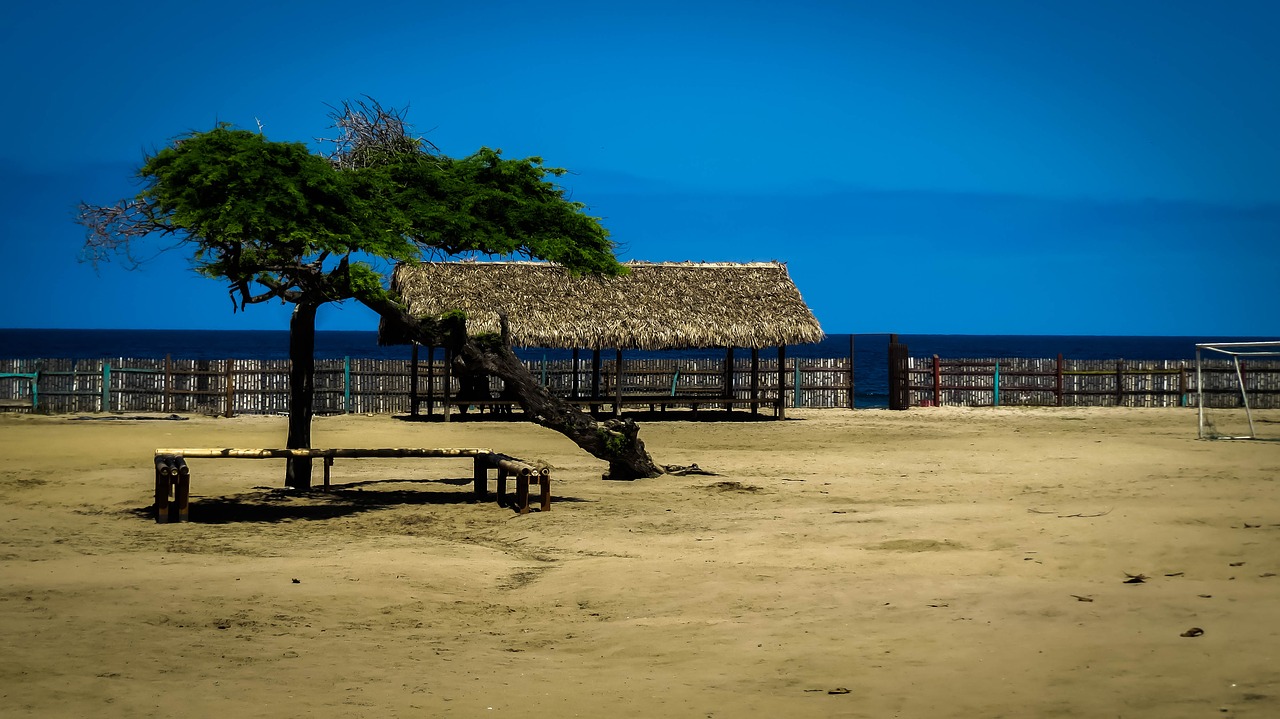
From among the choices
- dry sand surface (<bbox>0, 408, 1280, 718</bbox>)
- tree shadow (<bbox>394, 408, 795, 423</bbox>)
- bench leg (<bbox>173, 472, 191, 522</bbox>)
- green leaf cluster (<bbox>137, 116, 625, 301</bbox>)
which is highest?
green leaf cluster (<bbox>137, 116, 625, 301</bbox>)

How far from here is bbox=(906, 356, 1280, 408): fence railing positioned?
102ft

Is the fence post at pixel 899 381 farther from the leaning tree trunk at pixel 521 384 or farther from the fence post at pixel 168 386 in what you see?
the fence post at pixel 168 386

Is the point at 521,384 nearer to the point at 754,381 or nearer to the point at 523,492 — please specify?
the point at 523,492

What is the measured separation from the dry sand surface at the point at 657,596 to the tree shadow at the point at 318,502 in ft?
0.23

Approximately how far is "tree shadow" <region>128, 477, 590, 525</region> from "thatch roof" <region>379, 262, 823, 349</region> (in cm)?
1129

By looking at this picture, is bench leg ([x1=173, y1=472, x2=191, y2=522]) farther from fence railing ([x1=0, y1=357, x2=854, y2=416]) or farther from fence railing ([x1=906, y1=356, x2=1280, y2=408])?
fence railing ([x1=906, y1=356, x2=1280, y2=408])

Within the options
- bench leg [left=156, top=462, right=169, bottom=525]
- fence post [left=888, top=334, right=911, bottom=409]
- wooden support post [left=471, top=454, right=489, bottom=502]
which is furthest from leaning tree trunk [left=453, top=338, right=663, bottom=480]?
fence post [left=888, top=334, right=911, bottom=409]

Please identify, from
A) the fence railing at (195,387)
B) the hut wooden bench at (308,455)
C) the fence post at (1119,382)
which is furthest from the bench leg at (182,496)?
the fence post at (1119,382)

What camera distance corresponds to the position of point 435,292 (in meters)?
26.2

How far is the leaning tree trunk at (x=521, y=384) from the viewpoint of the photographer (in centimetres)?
1362

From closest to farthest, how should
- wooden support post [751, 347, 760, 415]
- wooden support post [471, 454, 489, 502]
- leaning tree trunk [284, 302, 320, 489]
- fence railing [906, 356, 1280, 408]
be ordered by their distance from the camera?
wooden support post [471, 454, 489, 502] < leaning tree trunk [284, 302, 320, 489] < wooden support post [751, 347, 760, 415] < fence railing [906, 356, 1280, 408]

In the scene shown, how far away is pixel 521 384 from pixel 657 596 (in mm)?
6505

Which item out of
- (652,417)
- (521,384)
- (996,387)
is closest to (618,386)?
(652,417)

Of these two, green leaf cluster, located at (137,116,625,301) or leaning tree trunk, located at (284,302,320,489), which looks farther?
leaning tree trunk, located at (284,302,320,489)
